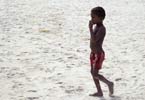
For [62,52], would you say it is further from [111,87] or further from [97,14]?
[97,14]

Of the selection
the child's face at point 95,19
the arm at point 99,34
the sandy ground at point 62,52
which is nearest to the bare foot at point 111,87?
the sandy ground at point 62,52

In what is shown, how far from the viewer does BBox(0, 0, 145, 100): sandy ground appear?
612 cm

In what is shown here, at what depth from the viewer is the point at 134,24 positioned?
10961 millimetres

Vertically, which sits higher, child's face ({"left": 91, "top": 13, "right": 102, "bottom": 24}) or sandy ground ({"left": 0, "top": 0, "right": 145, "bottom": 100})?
child's face ({"left": 91, "top": 13, "right": 102, "bottom": 24})

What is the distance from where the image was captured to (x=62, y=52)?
809 centimetres

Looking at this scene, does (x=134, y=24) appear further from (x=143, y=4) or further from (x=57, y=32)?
(x=143, y=4)

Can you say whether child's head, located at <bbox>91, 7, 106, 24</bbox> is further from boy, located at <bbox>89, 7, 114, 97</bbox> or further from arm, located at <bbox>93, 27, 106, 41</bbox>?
arm, located at <bbox>93, 27, 106, 41</bbox>

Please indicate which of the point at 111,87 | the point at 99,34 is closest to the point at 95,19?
the point at 99,34

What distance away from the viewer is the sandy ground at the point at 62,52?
20.1 feet

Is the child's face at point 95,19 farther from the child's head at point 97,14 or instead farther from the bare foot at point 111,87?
the bare foot at point 111,87

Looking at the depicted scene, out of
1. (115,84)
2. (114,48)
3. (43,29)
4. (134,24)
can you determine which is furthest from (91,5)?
(115,84)

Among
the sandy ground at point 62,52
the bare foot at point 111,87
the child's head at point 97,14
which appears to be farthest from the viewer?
the sandy ground at point 62,52

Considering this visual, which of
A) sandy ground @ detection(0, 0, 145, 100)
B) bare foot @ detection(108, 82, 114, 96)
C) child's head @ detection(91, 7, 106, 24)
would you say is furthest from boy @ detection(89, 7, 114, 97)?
sandy ground @ detection(0, 0, 145, 100)

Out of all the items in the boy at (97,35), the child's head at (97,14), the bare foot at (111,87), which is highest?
the child's head at (97,14)
